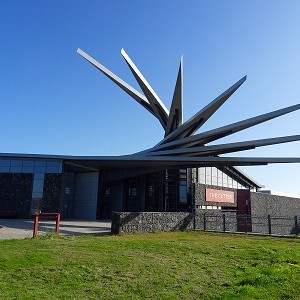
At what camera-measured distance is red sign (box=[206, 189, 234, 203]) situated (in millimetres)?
→ 35500

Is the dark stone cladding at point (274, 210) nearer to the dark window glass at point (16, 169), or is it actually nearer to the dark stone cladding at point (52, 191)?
the dark stone cladding at point (52, 191)

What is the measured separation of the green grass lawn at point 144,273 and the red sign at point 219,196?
77.8ft

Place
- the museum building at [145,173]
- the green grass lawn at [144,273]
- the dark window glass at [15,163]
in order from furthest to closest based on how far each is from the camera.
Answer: the dark window glass at [15,163] < the museum building at [145,173] < the green grass lawn at [144,273]

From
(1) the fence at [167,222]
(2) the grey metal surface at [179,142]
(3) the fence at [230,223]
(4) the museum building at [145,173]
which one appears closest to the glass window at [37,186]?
(4) the museum building at [145,173]

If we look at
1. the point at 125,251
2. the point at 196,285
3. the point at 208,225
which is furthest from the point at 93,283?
the point at 208,225

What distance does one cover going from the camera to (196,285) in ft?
23.0

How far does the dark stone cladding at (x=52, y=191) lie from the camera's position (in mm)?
32750

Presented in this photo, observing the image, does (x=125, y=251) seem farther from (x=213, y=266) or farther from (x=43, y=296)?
(x=43, y=296)

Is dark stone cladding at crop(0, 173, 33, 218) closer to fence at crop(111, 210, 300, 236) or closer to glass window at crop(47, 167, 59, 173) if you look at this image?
glass window at crop(47, 167, 59, 173)

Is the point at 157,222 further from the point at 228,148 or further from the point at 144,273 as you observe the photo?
the point at 228,148

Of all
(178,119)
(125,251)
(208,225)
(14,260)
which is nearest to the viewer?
(14,260)

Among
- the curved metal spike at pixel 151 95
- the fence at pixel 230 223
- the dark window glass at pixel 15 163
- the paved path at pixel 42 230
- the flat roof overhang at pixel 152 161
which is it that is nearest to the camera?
the paved path at pixel 42 230

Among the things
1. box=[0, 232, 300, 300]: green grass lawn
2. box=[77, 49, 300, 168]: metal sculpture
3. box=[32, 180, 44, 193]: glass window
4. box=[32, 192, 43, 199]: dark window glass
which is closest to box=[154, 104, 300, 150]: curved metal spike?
box=[77, 49, 300, 168]: metal sculpture

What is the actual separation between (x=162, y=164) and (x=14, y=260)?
24.5m
